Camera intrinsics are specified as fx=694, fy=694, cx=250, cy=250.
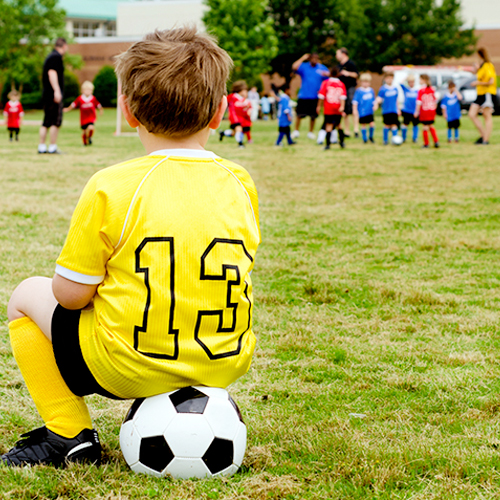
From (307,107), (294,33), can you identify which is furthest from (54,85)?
(294,33)

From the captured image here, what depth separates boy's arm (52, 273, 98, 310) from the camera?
6.71ft

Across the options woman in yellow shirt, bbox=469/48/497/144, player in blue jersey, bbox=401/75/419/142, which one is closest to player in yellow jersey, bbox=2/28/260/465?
woman in yellow shirt, bbox=469/48/497/144

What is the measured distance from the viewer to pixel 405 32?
47.0 metres

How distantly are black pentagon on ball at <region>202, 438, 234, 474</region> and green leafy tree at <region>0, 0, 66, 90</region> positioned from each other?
3782cm

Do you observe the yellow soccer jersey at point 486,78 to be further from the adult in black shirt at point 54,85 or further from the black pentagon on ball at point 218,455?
the black pentagon on ball at point 218,455

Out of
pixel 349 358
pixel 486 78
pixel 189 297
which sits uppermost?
pixel 486 78

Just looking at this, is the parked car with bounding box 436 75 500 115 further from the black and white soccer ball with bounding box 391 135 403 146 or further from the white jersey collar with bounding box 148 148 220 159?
the white jersey collar with bounding box 148 148 220 159

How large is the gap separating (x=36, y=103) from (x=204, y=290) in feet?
154

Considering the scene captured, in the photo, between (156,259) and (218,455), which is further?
(218,455)

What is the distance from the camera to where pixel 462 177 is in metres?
10.4

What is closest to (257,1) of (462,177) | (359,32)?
(359,32)

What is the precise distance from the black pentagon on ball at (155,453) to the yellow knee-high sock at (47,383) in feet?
0.85

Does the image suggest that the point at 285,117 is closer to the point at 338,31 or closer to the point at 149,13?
the point at 338,31

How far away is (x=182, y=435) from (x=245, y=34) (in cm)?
4353
